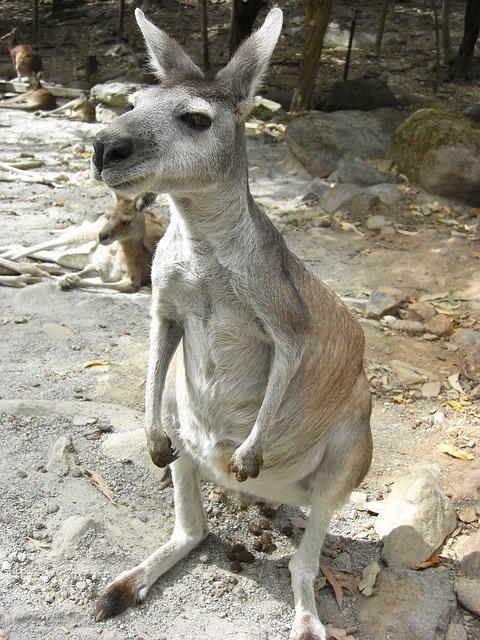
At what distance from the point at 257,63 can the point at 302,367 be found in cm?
136

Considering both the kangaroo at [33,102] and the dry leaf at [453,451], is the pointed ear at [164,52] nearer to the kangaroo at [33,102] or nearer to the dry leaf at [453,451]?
the dry leaf at [453,451]

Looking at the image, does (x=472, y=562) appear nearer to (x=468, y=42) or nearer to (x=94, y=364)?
(x=94, y=364)

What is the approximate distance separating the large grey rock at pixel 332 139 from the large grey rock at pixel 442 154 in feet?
2.52

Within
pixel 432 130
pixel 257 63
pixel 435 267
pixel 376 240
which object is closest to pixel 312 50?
pixel 432 130

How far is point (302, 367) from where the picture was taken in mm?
3338

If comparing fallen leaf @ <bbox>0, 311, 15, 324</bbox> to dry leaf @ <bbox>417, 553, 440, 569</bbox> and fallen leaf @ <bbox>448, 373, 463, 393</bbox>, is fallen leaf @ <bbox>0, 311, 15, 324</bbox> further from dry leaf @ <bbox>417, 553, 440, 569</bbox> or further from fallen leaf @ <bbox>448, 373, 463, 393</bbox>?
dry leaf @ <bbox>417, 553, 440, 569</bbox>

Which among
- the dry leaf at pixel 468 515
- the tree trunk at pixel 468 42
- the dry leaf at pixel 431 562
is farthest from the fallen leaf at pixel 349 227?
the tree trunk at pixel 468 42

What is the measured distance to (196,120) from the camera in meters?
2.75

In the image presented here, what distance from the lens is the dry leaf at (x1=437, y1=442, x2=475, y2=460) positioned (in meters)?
4.43

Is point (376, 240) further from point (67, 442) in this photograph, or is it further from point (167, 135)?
point (167, 135)

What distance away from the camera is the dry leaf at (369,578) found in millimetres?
3441

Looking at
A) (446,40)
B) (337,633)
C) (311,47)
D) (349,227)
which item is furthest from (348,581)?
(446,40)

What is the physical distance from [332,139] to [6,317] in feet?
20.0

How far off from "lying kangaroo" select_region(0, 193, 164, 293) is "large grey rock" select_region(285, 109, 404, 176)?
123 inches
